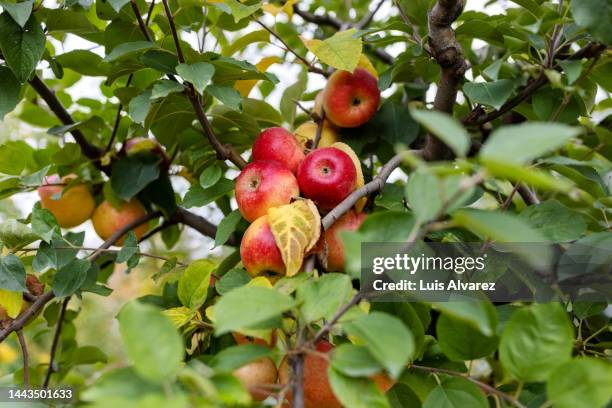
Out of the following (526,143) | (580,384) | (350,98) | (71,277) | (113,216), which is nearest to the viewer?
(526,143)

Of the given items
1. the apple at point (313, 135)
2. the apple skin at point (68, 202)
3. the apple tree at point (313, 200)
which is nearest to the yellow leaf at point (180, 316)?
→ the apple tree at point (313, 200)

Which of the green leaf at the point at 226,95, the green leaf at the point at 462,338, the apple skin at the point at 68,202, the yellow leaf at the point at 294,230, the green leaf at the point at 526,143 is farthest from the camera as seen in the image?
Answer: the apple skin at the point at 68,202

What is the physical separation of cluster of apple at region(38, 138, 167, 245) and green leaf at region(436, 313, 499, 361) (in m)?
0.67

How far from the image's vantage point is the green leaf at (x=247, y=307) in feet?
1.51

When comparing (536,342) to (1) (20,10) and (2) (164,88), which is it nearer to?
(2) (164,88)

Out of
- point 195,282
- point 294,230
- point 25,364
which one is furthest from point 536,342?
point 25,364

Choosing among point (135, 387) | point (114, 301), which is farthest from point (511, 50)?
point (114, 301)

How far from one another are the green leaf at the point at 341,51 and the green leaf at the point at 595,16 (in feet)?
0.93

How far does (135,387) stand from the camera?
0.44 meters

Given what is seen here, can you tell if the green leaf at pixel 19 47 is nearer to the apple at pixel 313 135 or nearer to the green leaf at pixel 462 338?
the apple at pixel 313 135

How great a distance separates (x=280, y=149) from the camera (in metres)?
0.87

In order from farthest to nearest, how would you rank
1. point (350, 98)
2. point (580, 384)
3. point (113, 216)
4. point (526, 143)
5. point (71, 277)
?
point (113, 216) → point (350, 98) → point (71, 277) → point (580, 384) → point (526, 143)

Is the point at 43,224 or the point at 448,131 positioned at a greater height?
the point at 448,131

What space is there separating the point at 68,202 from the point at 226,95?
1.49ft
